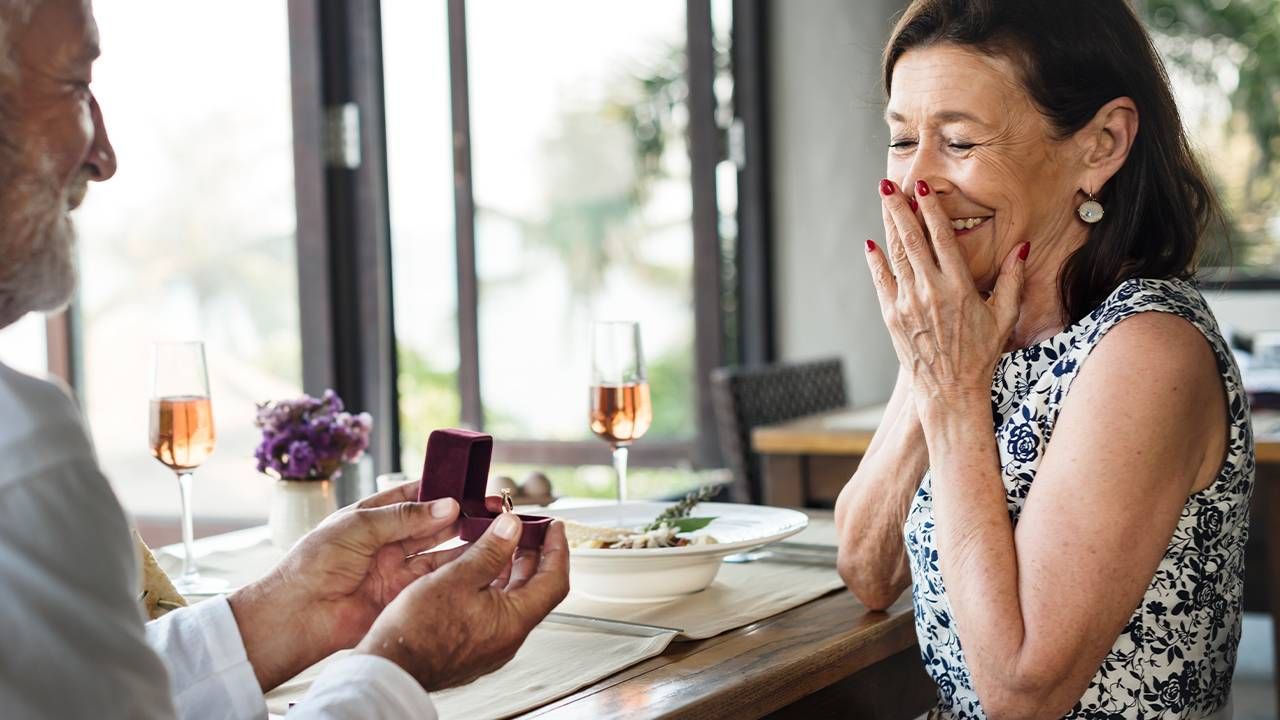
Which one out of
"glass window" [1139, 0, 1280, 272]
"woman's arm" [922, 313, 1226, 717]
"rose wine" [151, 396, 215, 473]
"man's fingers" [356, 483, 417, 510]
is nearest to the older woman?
"woman's arm" [922, 313, 1226, 717]

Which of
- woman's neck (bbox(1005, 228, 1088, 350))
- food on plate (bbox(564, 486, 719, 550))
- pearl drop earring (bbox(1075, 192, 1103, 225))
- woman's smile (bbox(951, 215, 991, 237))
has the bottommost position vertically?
food on plate (bbox(564, 486, 719, 550))

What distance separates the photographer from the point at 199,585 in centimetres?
165

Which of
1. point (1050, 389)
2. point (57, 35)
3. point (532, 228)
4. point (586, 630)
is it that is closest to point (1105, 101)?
point (1050, 389)

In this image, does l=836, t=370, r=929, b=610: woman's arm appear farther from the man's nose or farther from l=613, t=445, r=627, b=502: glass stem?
the man's nose

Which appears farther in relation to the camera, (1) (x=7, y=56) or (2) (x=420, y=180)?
(2) (x=420, y=180)

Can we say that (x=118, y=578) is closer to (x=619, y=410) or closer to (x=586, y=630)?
(x=586, y=630)

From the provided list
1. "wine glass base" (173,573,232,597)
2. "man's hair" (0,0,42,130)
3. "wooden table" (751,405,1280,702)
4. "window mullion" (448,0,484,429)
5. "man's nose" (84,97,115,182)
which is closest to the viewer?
"man's hair" (0,0,42,130)

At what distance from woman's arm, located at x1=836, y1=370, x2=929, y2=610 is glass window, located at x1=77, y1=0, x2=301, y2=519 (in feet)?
6.83

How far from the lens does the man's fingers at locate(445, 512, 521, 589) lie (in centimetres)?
111

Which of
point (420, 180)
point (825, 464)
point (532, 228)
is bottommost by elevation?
point (825, 464)

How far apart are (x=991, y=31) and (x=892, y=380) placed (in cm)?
275

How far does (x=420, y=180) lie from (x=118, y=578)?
10.3 feet

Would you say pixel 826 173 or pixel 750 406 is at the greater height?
pixel 826 173

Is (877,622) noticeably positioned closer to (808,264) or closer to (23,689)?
(23,689)
